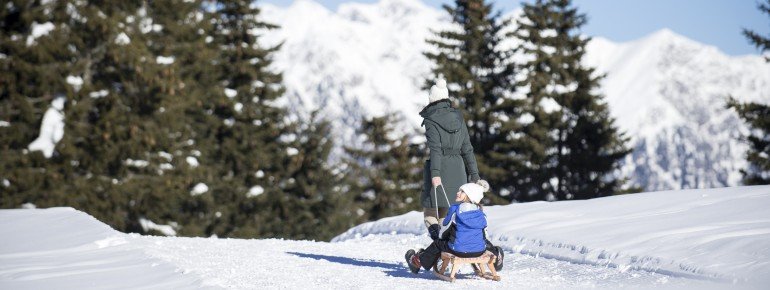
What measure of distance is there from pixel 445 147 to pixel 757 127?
Answer: 72.5ft

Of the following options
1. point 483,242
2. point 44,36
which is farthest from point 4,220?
point 44,36

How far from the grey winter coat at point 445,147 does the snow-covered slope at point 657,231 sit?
1943 millimetres

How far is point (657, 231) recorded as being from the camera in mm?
9656

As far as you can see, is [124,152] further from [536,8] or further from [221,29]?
[536,8]

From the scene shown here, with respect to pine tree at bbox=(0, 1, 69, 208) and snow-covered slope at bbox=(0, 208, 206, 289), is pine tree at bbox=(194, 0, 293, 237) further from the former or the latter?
snow-covered slope at bbox=(0, 208, 206, 289)

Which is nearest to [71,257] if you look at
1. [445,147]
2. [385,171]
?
[445,147]

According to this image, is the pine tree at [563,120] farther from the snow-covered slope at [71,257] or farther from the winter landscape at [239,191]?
the snow-covered slope at [71,257]

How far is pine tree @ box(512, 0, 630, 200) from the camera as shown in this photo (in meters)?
34.5

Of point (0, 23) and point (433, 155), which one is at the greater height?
point (0, 23)

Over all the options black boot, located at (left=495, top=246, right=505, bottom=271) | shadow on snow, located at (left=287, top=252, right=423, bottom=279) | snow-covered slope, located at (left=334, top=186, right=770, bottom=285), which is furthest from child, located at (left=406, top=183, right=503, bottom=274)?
snow-covered slope, located at (left=334, top=186, right=770, bottom=285)

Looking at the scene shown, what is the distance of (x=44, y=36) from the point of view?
861 inches

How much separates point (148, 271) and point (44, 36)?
15448 mm

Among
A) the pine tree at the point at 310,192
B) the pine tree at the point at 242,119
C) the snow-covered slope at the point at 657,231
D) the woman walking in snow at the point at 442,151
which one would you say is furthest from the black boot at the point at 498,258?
the pine tree at the point at 310,192

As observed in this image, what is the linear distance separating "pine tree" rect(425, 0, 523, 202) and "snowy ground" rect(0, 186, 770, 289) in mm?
21541
